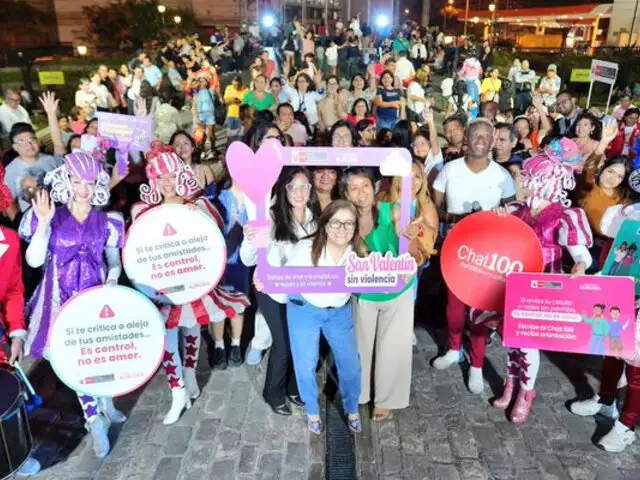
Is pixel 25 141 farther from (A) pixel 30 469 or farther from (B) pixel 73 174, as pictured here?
(A) pixel 30 469

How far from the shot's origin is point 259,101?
809cm

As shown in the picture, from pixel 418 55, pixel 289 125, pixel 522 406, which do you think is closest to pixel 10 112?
pixel 289 125

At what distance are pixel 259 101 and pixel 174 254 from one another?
5081mm

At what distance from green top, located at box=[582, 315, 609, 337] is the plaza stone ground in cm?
102

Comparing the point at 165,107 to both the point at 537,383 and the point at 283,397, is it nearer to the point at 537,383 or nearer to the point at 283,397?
the point at 283,397

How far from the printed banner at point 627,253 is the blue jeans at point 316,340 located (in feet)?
5.69

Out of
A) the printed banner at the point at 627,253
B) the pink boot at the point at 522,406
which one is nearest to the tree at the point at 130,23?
the pink boot at the point at 522,406

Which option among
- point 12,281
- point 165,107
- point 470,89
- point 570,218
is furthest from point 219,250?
point 470,89

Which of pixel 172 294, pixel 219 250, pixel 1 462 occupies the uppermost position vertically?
pixel 219 250

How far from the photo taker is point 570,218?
3594 millimetres

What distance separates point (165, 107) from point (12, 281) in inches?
277

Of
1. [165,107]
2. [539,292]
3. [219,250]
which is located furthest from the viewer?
[165,107]

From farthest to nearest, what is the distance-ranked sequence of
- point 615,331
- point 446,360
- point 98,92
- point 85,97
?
point 98,92
point 85,97
point 446,360
point 615,331

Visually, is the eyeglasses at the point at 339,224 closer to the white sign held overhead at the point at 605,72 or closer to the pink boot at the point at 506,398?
the pink boot at the point at 506,398
